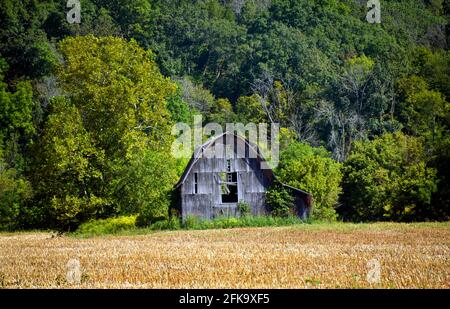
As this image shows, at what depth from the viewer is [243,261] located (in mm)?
25281

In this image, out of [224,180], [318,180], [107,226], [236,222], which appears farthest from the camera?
[318,180]

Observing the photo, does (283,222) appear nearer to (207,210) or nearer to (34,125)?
(207,210)

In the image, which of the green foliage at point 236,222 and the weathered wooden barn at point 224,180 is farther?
the weathered wooden barn at point 224,180

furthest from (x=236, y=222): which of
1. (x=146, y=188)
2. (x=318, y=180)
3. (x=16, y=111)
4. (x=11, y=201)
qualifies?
(x=16, y=111)

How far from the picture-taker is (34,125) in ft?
268

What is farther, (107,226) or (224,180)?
(224,180)

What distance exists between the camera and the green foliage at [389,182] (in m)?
52.4

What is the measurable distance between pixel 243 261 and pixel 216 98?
8050 cm

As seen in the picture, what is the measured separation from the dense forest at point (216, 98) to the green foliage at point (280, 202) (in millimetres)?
323

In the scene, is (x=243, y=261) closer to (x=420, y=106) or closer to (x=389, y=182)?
(x=389, y=182)

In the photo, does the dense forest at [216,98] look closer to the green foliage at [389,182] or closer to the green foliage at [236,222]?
the green foliage at [389,182]

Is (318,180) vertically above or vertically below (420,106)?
below

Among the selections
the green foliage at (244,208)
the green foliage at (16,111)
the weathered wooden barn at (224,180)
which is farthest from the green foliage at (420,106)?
the green foliage at (16,111)
